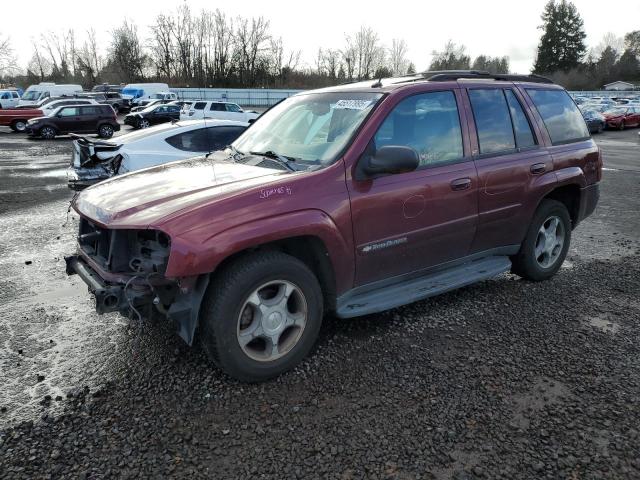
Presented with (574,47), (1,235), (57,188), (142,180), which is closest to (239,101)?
(57,188)

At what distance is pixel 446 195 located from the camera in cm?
383

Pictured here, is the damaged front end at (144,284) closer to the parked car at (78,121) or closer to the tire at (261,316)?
the tire at (261,316)

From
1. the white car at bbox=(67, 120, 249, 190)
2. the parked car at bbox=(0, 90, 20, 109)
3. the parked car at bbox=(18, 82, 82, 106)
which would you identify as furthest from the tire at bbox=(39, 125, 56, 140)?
the parked car at bbox=(18, 82, 82, 106)

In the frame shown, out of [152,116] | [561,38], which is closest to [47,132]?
[152,116]

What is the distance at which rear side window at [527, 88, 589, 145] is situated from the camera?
4.78 metres

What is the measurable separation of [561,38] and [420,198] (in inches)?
3675

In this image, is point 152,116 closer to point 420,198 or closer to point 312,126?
point 312,126

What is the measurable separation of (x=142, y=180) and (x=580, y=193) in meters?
4.28

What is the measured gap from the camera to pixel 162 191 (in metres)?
3.27

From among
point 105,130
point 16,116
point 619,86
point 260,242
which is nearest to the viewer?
point 260,242

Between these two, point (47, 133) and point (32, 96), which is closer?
point (47, 133)

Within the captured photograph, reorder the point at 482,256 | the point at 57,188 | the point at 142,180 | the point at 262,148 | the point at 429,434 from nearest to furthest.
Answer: the point at 429,434 < the point at 142,180 < the point at 262,148 < the point at 482,256 < the point at 57,188

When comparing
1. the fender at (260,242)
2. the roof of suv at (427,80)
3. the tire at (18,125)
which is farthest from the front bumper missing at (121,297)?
the tire at (18,125)

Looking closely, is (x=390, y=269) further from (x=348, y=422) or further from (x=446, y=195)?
(x=348, y=422)
